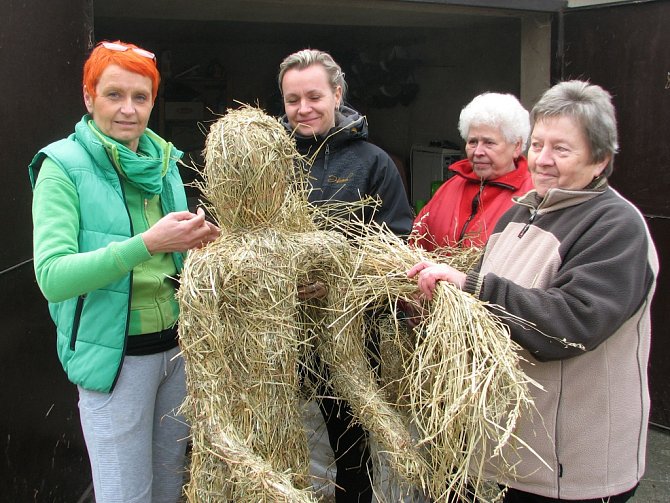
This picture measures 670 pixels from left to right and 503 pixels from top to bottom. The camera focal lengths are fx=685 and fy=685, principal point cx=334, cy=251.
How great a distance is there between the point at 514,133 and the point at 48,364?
7.52 ft

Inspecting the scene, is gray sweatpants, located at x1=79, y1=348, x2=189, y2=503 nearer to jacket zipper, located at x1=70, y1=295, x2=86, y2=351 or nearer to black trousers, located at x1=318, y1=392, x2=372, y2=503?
jacket zipper, located at x1=70, y1=295, x2=86, y2=351

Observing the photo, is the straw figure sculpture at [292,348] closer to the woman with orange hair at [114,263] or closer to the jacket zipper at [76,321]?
the woman with orange hair at [114,263]

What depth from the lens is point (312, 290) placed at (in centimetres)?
223

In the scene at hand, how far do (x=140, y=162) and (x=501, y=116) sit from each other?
1444 millimetres

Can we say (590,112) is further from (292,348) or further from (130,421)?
(130,421)

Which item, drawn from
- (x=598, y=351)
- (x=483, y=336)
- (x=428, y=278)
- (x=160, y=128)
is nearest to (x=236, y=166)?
(x=428, y=278)

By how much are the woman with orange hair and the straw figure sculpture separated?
208mm

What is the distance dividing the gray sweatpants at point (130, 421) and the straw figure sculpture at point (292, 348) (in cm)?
26

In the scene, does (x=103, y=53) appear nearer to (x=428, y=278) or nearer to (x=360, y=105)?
(x=428, y=278)

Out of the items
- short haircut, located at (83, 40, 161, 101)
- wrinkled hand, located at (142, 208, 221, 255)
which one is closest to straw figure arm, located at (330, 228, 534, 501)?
wrinkled hand, located at (142, 208, 221, 255)

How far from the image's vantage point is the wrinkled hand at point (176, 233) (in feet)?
6.63

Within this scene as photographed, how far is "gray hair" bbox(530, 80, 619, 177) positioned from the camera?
6.48 feet

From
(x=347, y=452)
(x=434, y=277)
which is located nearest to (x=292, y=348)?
(x=434, y=277)

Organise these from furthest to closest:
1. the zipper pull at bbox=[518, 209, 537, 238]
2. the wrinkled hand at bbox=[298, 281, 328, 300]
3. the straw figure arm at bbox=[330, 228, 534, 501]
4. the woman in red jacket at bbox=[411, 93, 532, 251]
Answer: the woman in red jacket at bbox=[411, 93, 532, 251] < the wrinkled hand at bbox=[298, 281, 328, 300] < the zipper pull at bbox=[518, 209, 537, 238] < the straw figure arm at bbox=[330, 228, 534, 501]
